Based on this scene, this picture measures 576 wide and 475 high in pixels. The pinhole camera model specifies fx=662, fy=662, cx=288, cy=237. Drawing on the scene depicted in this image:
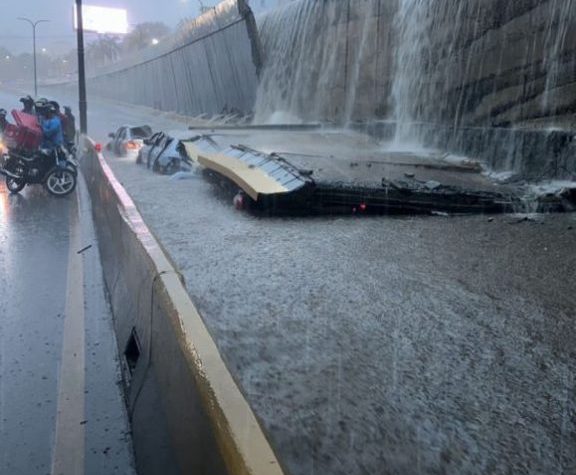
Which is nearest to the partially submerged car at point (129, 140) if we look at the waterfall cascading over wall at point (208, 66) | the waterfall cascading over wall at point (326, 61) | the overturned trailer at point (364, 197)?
the waterfall cascading over wall at point (326, 61)

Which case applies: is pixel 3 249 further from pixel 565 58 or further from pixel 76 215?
pixel 565 58

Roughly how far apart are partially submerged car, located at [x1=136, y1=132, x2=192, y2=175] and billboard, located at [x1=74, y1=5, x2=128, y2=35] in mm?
75385

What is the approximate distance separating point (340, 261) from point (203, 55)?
32.7m

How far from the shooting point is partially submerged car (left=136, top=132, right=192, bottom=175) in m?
14.2

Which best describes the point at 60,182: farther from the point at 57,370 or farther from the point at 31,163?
the point at 57,370

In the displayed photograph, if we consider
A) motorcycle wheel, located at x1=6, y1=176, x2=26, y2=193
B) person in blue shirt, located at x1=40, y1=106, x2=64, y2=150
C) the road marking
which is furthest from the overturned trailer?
motorcycle wheel, located at x1=6, y1=176, x2=26, y2=193

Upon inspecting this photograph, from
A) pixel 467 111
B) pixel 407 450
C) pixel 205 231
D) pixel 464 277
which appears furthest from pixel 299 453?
pixel 467 111

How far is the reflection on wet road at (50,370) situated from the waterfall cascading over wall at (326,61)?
10.7 metres

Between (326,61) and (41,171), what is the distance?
10615 mm

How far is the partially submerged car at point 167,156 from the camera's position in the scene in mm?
14203

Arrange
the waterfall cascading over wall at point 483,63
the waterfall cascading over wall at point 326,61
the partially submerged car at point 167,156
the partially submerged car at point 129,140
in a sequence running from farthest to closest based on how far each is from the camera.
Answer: the partially submerged car at point 129,140 < the waterfall cascading over wall at point 326,61 < the partially submerged car at point 167,156 < the waterfall cascading over wall at point 483,63

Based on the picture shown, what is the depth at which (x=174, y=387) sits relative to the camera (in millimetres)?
3102

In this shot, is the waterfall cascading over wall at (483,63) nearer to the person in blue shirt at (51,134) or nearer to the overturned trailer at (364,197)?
the overturned trailer at (364,197)

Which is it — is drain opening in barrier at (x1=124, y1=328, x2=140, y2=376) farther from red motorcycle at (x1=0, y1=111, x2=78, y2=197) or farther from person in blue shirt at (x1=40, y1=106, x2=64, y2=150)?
person in blue shirt at (x1=40, y1=106, x2=64, y2=150)
